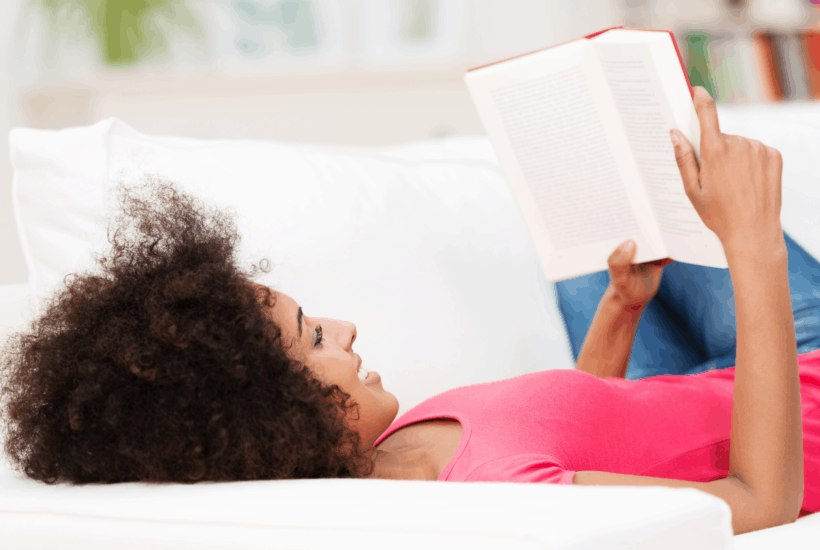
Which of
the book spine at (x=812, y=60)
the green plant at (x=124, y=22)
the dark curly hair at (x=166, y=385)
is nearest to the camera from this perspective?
→ the dark curly hair at (x=166, y=385)

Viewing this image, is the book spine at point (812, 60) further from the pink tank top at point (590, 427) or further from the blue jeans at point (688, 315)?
the pink tank top at point (590, 427)

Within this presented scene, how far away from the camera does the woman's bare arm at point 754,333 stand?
63cm

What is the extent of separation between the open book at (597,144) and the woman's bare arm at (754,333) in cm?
6

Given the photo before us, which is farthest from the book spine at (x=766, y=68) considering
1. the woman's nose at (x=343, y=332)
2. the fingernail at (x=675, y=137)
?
the woman's nose at (x=343, y=332)

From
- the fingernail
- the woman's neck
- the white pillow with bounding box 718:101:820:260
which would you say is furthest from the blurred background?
the fingernail

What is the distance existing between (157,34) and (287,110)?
44 centimetres

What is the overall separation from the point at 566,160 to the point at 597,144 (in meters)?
0.05

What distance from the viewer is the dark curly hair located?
0.57 metres

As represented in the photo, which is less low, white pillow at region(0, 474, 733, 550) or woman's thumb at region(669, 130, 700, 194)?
woman's thumb at region(669, 130, 700, 194)

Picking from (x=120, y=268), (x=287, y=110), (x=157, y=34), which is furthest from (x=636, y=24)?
(x=120, y=268)

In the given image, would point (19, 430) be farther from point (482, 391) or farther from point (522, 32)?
point (522, 32)

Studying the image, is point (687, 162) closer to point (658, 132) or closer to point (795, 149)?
point (658, 132)

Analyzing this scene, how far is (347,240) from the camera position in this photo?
944 mm

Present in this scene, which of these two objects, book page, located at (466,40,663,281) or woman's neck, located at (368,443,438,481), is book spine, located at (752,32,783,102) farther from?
woman's neck, located at (368,443,438,481)
